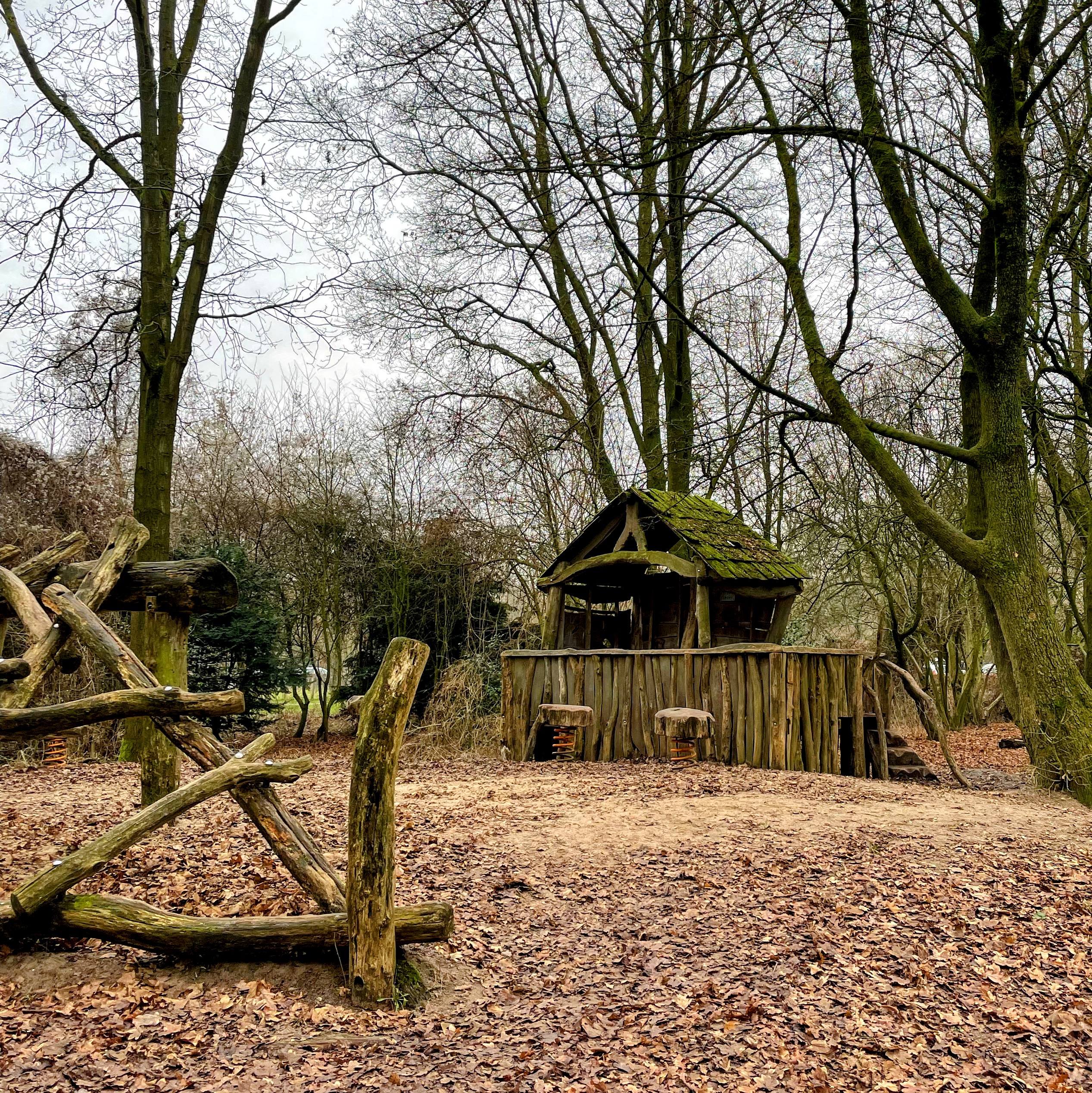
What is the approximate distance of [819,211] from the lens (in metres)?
12.6

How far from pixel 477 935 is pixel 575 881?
3.68 feet

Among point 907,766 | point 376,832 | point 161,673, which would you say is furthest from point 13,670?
point 907,766

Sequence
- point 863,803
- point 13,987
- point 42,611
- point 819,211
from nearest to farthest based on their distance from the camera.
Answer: point 13,987 < point 42,611 < point 863,803 < point 819,211

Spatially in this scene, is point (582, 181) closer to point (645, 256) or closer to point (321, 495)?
point (645, 256)

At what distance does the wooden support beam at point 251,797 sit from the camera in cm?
489

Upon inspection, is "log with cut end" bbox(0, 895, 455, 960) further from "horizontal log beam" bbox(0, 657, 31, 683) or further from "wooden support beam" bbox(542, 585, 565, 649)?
"wooden support beam" bbox(542, 585, 565, 649)

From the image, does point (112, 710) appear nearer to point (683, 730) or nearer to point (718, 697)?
point (683, 730)

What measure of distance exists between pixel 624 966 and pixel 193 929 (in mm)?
2274

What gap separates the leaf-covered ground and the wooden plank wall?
277 centimetres

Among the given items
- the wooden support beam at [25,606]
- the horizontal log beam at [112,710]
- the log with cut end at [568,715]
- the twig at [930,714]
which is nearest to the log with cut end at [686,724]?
→ the log with cut end at [568,715]

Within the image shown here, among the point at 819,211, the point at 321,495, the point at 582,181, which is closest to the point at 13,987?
the point at 582,181

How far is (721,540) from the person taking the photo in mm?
13758

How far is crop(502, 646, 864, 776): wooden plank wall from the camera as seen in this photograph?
1111cm

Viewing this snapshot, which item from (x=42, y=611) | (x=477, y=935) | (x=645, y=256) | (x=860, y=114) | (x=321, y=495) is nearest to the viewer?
(x=477, y=935)
